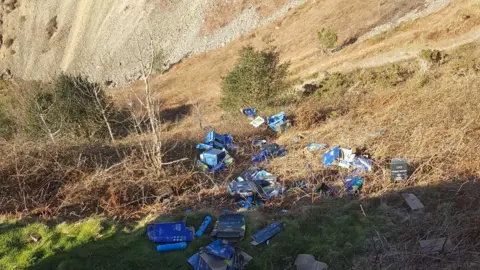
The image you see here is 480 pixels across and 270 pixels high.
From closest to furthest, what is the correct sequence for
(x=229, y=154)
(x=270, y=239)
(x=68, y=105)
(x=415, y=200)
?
1. (x=270, y=239)
2. (x=415, y=200)
3. (x=229, y=154)
4. (x=68, y=105)

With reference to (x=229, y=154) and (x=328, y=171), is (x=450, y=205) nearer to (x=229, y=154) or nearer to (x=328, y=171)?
(x=328, y=171)

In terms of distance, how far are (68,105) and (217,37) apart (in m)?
21.6

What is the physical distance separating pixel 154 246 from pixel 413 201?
112 inches

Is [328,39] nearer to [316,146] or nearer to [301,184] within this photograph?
[316,146]

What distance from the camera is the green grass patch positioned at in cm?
330

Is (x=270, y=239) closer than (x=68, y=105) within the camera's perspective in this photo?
Yes

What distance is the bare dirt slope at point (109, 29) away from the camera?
1255 inches

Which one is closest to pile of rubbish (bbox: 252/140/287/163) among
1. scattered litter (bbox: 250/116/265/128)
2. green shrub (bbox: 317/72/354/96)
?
scattered litter (bbox: 250/116/265/128)

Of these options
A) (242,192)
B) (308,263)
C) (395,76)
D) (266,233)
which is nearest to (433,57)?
(395,76)

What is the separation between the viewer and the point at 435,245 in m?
3.18

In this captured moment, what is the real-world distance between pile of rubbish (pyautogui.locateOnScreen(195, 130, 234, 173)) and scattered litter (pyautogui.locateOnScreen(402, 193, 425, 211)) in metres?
3.06

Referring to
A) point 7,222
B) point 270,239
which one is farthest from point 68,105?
point 270,239

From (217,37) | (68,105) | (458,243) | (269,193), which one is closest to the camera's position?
(458,243)

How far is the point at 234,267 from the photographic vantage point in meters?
3.19
